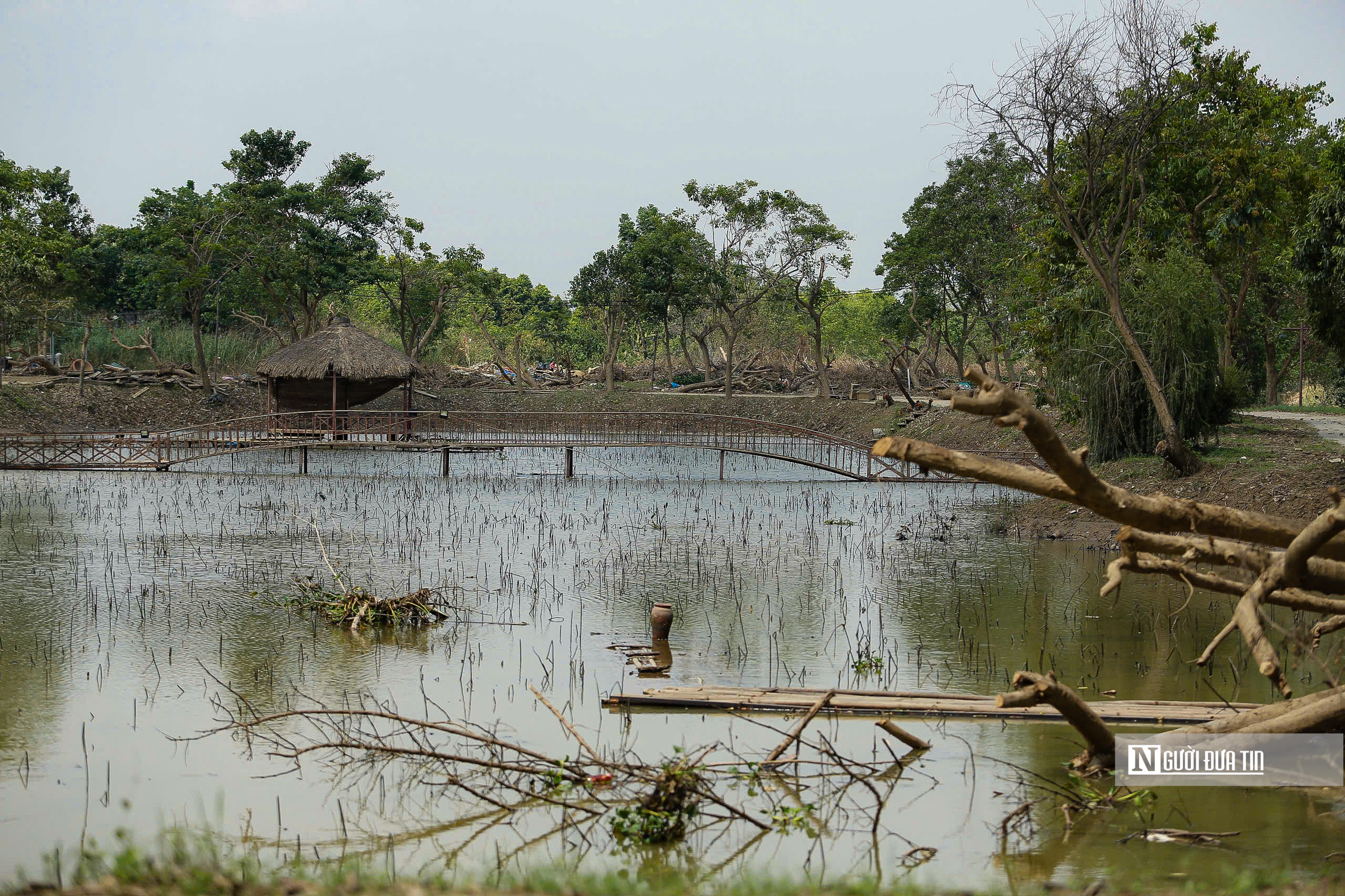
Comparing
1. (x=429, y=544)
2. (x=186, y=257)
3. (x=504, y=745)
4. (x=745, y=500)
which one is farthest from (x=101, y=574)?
(x=186, y=257)

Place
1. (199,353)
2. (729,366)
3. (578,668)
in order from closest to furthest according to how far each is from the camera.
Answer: (578,668)
(199,353)
(729,366)

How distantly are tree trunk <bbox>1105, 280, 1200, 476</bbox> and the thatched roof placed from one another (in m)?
22.3

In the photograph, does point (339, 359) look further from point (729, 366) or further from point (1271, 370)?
point (1271, 370)

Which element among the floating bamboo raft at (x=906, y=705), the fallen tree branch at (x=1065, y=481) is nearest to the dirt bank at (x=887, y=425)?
the floating bamboo raft at (x=906, y=705)

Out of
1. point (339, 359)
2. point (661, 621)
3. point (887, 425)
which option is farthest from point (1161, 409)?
point (339, 359)

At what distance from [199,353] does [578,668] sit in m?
33.0

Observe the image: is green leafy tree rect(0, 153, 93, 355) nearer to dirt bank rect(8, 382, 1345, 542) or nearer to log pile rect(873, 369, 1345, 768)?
dirt bank rect(8, 382, 1345, 542)

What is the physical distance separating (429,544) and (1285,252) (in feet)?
56.6

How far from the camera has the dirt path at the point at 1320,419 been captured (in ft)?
68.0

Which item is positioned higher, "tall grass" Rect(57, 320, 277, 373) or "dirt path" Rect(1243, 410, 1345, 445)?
"tall grass" Rect(57, 320, 277, 373)

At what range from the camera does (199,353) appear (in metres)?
37.8

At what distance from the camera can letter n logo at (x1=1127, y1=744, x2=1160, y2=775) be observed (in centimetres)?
613

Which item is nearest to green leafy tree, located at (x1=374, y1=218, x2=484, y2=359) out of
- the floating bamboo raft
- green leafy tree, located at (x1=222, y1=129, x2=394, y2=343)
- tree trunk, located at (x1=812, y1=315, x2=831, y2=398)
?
green leafy tree, located at (x1=222, y1=129, x2=394, y2=343)

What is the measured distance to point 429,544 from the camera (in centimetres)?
1538
